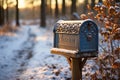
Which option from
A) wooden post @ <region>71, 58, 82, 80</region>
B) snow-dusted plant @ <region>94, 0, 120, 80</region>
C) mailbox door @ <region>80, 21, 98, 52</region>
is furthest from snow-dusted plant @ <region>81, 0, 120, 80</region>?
wooden post @ <region>71, 58, 82, 80</region>

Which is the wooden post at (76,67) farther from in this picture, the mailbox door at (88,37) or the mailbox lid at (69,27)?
the mailbox lid at (69,27)

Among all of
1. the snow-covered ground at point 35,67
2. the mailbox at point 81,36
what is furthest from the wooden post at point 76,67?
the snow-covered ground at point 35,67

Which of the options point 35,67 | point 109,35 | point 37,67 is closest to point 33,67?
point 35,67

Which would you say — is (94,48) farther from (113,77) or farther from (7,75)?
(7,75)

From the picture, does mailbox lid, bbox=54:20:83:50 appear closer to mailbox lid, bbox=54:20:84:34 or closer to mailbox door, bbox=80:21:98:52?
mailbox lid, bbox=54:20:84:34

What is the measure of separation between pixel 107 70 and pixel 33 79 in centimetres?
288

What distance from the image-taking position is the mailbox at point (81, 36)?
24.6 ft

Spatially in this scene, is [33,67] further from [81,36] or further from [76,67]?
[81,36]

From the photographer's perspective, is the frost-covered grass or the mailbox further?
the frost-covered grass

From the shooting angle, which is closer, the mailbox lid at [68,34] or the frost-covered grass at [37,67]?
the mailbox lid at [68,34]

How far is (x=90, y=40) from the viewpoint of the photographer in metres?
7.71

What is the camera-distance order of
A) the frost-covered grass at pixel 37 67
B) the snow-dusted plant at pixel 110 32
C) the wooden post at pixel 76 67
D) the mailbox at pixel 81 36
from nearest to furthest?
the mailbox at pixel 81 36 → the wooden post at pixel 76 67 → the snow-dusted plant at pixel 110 32 → the frost-covered grass at pixel 37 67

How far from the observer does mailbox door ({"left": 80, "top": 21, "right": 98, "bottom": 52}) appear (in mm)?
7523

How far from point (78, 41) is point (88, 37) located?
35 centimetres
